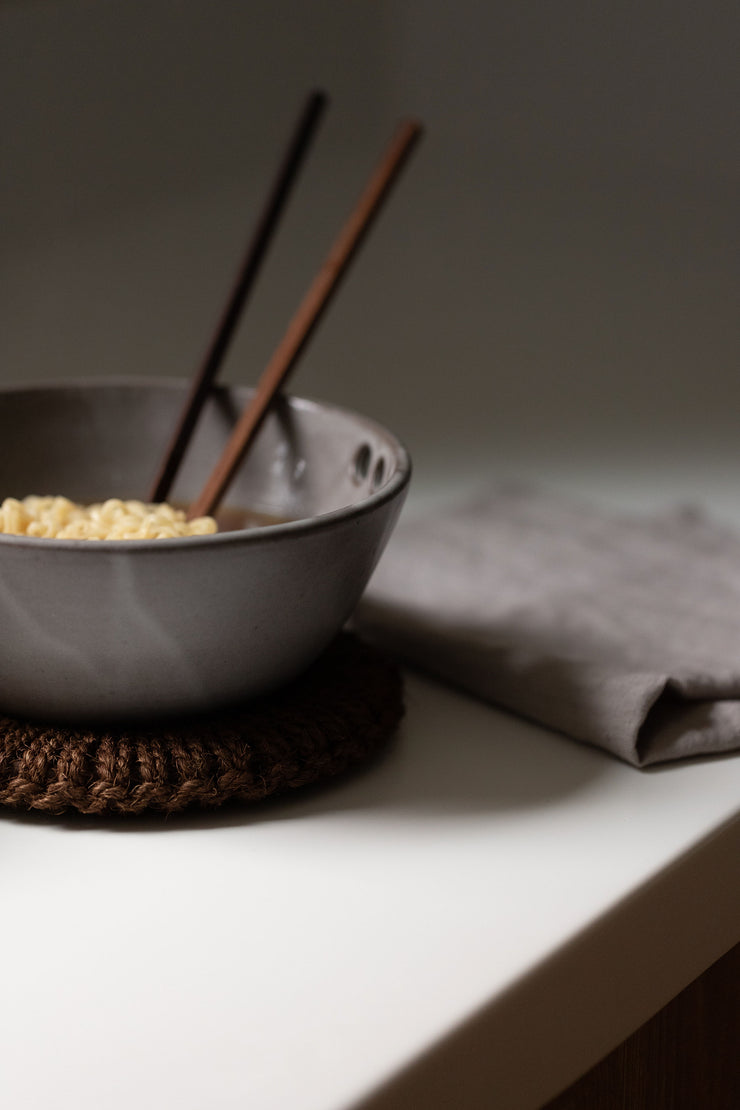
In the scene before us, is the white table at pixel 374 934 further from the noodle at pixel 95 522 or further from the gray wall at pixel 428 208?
the gray wall at pixel 428 208

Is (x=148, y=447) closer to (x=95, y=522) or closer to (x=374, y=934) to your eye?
(x=95, y=522)

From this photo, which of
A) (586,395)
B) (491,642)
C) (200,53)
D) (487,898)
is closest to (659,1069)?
(487,898)

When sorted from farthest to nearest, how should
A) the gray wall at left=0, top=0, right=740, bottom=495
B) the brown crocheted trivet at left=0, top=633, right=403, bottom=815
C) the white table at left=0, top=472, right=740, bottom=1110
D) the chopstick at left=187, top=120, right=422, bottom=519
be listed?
1. the gray wall at left=0, top=0, right=740, bottom=495
2. the chopstick at left=187, top=120, right=422, bottom=519
3. the brown crocheted trivet at left=0, top=633, right=403, bottom=815
4. the white table at left=0, top=472, right=740, bottom=1110

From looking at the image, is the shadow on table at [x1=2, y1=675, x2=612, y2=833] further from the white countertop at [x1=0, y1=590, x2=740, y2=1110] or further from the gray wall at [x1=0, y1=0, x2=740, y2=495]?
the gray wall at [x1=0, y1=0, x2=740, y2=495]

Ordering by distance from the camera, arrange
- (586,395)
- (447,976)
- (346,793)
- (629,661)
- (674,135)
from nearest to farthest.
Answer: (447,976), (346,793), (629,661), (674,135), (586,395)

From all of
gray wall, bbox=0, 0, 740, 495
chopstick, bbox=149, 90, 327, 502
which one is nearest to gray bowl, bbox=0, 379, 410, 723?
chopstick, bbox=149, 90, 327, 502

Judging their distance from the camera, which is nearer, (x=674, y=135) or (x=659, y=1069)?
(x=659, y=1069)

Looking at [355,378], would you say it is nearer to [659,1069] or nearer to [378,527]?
[378,527]

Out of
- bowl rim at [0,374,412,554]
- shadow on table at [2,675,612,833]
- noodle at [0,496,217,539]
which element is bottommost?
shadow on table at [2,675,612,833]
